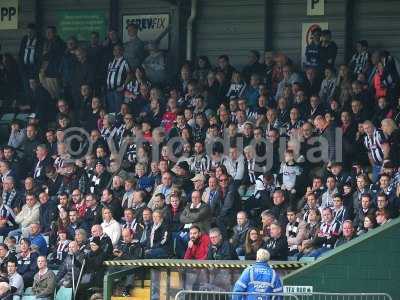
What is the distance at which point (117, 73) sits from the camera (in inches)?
971

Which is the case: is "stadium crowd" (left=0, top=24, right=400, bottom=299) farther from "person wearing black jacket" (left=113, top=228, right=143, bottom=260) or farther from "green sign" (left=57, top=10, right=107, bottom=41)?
"green sign" (left=57, top=10, right=107, bottom=41)

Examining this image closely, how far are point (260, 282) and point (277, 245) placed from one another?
2660mm

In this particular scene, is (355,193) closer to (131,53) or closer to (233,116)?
(233,116)

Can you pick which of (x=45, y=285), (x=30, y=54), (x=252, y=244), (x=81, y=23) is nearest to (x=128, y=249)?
(x=45, y=285)

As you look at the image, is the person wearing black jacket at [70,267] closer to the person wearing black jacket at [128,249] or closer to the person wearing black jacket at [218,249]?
the person wearing black jacket at [128,249]

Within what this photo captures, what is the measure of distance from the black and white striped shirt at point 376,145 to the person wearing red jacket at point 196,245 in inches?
107

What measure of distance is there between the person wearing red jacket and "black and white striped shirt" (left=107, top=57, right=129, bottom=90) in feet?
17.2

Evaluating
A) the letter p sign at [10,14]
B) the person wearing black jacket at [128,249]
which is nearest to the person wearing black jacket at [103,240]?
the person wearing black jacket at [128,249]

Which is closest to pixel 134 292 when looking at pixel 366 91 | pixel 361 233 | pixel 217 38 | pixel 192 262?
pixel 192 262

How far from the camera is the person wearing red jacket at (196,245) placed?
2000cm

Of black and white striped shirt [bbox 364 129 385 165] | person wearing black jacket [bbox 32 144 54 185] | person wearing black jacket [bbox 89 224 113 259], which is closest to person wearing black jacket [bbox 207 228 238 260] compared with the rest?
person wearing black jacket [bbox 89 224 113 259]

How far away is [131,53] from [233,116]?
3.24 m

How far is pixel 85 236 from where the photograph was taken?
20953 mm

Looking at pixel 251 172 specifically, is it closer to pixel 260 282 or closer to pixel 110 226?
pixel 110 226
